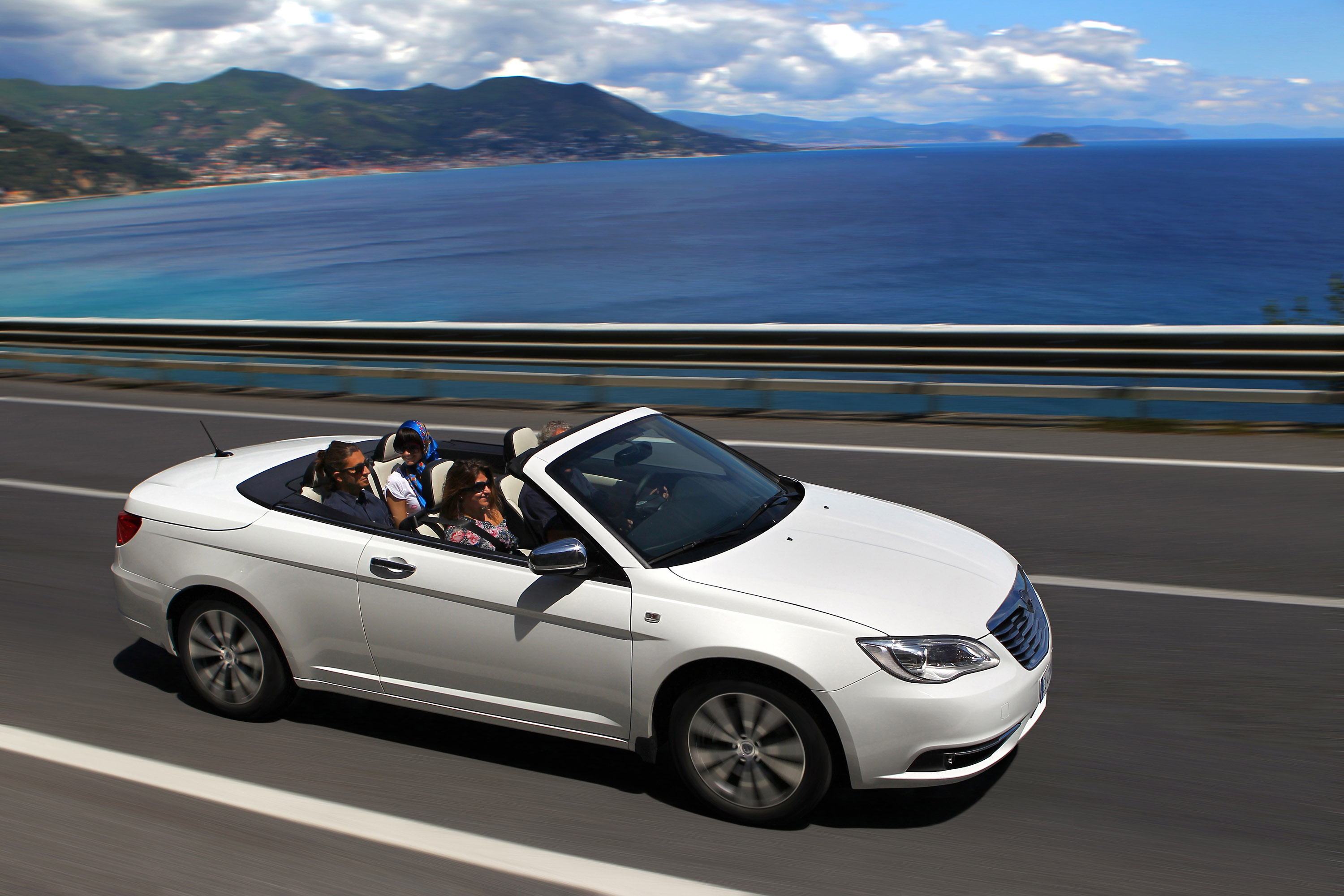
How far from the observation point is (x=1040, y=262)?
182 ft

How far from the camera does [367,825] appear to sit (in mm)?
3957

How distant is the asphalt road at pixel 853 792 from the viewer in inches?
142

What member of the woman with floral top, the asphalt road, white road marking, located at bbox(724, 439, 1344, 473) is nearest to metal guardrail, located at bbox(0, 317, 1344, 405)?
white road marking, located at bbox(724, 439, 1344, 473)

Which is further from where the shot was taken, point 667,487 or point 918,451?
point 918,451

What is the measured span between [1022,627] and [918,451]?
5632mm

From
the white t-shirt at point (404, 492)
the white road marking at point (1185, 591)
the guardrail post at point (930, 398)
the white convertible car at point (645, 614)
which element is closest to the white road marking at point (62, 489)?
the white convertible car at point (645, 614)

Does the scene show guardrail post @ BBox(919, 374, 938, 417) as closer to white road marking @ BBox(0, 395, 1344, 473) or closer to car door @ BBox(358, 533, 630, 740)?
white road marking @ BBox(0, 395, 1344, 473)

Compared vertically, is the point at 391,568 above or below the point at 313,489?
below

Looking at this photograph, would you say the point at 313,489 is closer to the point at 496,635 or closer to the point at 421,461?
the point at 421,461

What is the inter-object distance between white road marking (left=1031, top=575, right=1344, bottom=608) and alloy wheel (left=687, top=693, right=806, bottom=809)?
306cm

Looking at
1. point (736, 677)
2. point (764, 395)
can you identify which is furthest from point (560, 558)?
point (764, 395)

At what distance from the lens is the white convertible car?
372 cm

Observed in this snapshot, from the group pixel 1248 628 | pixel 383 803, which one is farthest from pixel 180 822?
pixel 1248 628

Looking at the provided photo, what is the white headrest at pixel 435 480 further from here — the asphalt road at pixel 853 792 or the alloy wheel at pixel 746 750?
the alloy wheel at pixel 746 750
